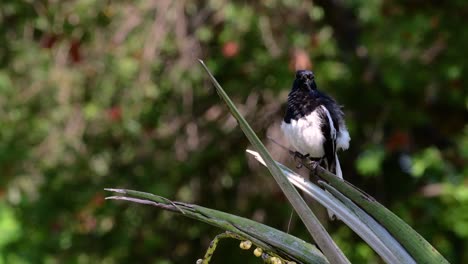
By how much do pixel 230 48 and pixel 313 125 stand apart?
1979mm

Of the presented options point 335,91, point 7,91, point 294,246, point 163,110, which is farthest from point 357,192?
point 7,91

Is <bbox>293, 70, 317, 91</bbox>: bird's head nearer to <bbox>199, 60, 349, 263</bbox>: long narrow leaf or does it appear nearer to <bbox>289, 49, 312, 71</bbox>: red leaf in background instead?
<bbox>199, 60, 349, 263</bbox>: long narrow leaf

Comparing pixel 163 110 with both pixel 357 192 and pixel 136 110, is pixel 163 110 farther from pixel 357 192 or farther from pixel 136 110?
pixel 357 192

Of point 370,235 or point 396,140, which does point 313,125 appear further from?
point 396,140

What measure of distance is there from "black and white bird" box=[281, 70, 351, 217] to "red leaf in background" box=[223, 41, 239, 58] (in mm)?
1866

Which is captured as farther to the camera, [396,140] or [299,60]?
[396,140]

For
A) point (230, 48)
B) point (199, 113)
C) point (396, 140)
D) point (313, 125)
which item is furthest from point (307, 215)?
point (199, 113)

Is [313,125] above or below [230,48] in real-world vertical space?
below

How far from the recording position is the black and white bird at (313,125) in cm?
282

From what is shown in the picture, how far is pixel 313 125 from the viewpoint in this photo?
111 inches

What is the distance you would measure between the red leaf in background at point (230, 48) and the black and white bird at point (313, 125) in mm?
1866

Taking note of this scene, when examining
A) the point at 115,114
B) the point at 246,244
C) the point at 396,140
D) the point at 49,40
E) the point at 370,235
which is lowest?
the point at 246,244

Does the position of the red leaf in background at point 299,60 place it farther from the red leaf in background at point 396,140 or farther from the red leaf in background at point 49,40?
the red leaf in background at point 49,40

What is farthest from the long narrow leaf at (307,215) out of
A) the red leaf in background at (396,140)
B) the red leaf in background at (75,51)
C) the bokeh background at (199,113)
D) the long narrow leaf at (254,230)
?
the red leaf in background at (75,51)
